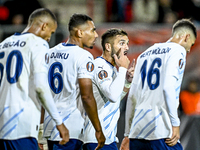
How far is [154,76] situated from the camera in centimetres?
484

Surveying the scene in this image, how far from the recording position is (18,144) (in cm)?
404

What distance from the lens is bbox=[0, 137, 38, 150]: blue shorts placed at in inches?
159

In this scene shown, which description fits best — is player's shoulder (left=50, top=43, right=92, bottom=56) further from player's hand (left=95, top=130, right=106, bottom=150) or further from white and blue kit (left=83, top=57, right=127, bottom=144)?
player's hand (left=95, top=130, right=106, bottom=150)

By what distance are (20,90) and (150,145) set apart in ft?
6.00

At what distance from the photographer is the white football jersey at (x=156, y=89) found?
4656mm

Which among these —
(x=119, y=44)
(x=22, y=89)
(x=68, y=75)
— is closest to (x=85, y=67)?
(x=68, y=75)

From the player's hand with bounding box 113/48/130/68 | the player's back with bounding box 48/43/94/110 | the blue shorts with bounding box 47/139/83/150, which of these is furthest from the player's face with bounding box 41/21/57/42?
the blue shorts with bounding box 47/139/83/150

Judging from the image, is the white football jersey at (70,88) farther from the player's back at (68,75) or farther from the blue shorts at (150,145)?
the blue shorts at (150,145)

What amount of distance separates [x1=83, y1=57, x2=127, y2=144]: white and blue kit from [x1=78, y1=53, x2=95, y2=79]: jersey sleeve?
1.14 ft

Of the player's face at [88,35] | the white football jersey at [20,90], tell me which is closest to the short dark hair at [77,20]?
the player's face at [88,35]

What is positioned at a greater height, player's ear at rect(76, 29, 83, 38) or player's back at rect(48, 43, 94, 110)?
player's ear at rect(76, 29, 83, 38)

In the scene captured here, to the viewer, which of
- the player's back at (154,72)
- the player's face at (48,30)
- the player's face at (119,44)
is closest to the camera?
the player's face at (48,30)

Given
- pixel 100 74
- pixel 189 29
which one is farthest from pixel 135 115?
pixel 189 29

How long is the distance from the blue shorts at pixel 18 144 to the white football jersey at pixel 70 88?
0.57 meters
